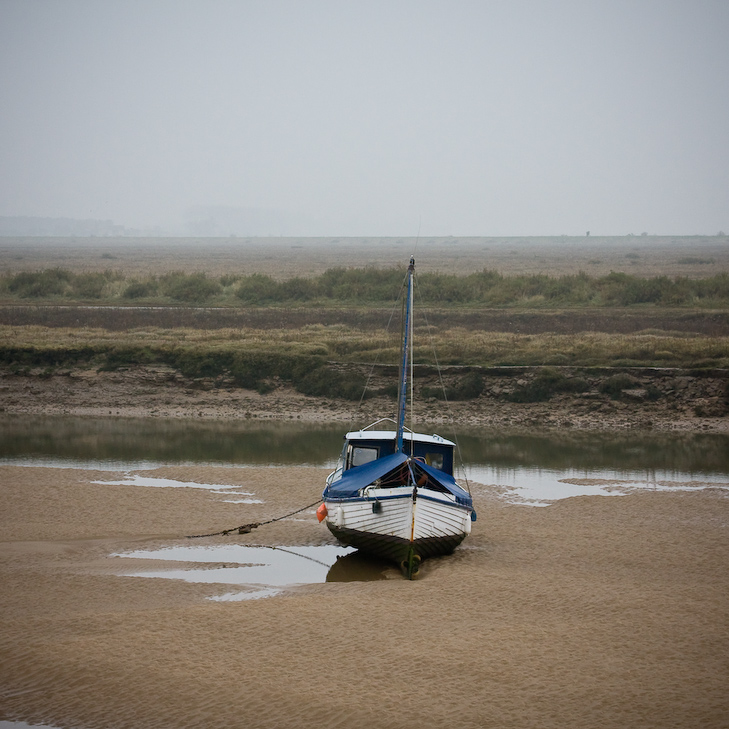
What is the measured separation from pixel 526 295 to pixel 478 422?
36.7m

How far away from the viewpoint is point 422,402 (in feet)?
130

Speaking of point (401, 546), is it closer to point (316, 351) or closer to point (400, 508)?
point (400, 508)

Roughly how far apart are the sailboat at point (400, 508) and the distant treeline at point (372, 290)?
51524mm

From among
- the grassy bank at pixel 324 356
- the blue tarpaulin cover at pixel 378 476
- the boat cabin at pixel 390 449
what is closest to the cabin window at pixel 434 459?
the boat cabin at pixel 390 449

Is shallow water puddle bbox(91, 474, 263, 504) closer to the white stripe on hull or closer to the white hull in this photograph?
the white hull

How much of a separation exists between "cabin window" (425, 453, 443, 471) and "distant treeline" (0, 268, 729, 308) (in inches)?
1946

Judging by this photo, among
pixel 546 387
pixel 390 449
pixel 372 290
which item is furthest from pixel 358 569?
pixel 372 290

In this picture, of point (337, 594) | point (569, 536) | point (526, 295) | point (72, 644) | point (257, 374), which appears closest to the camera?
point (72, 644)

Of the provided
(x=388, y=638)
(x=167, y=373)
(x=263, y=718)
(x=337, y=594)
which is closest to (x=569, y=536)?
(x=337, y=594)

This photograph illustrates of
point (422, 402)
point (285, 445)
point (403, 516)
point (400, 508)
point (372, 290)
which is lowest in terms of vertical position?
point (285, 445)

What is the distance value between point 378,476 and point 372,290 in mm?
56596

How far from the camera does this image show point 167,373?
42.2 metres

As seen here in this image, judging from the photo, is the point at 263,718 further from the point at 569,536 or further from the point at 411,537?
the point at 569,536

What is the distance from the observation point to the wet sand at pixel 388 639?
37.3ft
